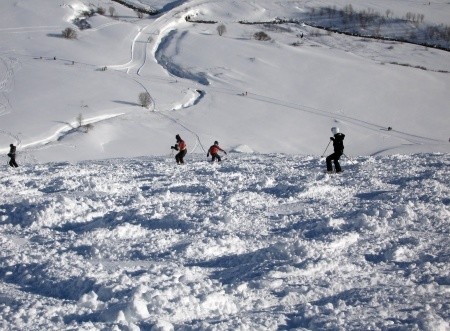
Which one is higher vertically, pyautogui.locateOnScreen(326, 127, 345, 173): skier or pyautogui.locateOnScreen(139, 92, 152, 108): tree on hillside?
pyautogui.locateOnScreen(326, 127, 345, 173): skier

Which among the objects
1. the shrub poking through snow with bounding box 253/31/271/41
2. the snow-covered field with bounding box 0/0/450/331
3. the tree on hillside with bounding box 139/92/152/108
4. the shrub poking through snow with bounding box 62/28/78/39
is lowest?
the tree on hillside with bounding box 139/92/152/108

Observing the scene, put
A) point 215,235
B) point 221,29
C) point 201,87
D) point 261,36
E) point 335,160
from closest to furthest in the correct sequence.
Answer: point 215,235, point 335,160, point 201,87, point 261,36, point 221,29

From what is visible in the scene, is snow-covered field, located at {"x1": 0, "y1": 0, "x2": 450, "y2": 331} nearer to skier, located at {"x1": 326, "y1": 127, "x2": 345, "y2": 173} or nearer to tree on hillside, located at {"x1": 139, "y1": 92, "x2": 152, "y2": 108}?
skier, located at {"x1": 326, "y1": 127, "x2": 345, "y2": 173}

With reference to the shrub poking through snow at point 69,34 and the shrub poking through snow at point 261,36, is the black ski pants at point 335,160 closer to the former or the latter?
the shrub poking through snow at point 261,36

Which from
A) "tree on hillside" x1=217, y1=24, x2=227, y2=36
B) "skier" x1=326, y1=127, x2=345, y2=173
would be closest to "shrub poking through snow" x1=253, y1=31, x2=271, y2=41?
"tree on hillside" x1=217, y1=24, x2=227, y2=36

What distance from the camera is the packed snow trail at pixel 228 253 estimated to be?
535 cm

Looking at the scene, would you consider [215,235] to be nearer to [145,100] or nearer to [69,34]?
[145,100]

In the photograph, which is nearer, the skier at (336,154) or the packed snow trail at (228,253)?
the packed snow trail at (228,253)

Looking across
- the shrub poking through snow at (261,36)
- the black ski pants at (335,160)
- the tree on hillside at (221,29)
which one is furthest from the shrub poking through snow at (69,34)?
the black ski pants at (335,160)

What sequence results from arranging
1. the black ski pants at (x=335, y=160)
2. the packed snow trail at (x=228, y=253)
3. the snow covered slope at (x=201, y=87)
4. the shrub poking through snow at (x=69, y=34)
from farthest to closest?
the shrub poking through snow at (x=69, y=34) < the snow covered slope at (x=201, y=87) < the black ski pants at (x=335, y=160) < the packed snow trail at (x=228, y=253)

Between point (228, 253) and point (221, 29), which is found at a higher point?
point (221, 29)

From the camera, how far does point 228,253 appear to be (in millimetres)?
6949

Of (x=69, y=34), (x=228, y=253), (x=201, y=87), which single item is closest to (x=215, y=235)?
(x=228, y=253)

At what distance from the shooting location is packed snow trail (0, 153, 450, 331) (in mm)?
5352
